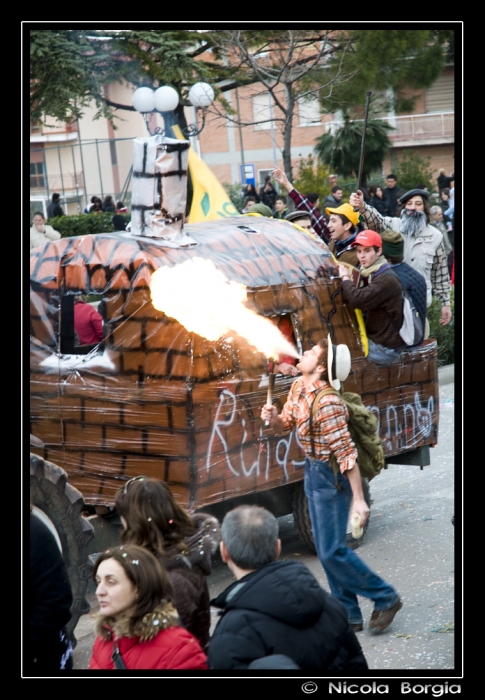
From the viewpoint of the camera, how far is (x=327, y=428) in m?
5.00

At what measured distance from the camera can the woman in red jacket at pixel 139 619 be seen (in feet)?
11.0

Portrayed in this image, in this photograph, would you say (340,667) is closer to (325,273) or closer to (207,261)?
(207,261)

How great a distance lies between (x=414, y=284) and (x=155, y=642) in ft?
13.3

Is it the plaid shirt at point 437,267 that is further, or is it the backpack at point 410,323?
the plaid shirt at point 437,267

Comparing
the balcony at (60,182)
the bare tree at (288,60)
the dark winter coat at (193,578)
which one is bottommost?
the dark winter coat at (193,578)

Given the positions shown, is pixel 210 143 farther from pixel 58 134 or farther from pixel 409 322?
pixel 409 322

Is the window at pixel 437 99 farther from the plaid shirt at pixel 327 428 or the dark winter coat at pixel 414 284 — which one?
the plaid shirt at pixel 327 428

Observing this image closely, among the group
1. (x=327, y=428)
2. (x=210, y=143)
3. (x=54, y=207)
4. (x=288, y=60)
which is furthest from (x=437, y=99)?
(x=54, y=207)

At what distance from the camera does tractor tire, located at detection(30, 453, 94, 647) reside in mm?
4766

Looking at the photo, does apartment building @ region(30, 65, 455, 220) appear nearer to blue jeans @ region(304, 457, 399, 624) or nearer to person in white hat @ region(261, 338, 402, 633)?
person in white hat @ region(261, 338, 402, 633)

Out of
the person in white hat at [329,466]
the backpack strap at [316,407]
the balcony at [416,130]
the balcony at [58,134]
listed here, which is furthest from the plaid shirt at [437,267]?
the balcony at [58,134]

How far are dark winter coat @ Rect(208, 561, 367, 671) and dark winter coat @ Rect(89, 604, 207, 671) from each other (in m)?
0.20
